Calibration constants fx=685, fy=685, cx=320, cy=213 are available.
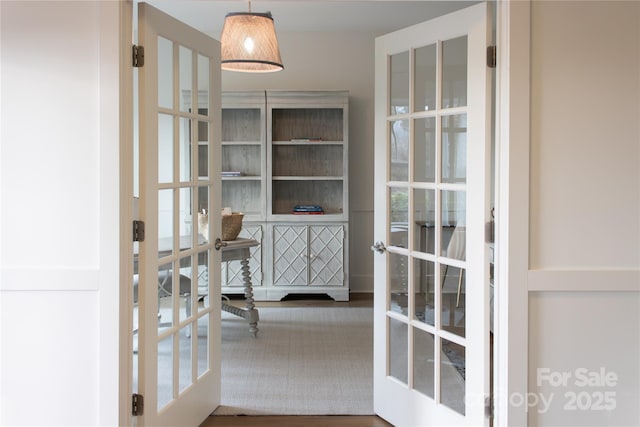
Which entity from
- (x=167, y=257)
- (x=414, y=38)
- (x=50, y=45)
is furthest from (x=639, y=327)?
(x=50, y=45)

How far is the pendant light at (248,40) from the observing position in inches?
163

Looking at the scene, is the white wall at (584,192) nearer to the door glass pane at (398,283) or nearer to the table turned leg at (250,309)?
the door glass pane at (398,283)

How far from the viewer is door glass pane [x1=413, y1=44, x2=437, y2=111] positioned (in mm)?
3219

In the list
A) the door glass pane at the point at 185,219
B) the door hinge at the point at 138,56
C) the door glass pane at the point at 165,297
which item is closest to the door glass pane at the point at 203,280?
the door glass pane at the point at 185,219

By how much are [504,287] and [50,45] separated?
2.06 m

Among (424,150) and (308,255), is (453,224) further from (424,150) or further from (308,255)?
(308,255)

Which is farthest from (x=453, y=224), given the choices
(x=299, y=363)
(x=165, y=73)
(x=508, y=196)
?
(x=299, y=363)

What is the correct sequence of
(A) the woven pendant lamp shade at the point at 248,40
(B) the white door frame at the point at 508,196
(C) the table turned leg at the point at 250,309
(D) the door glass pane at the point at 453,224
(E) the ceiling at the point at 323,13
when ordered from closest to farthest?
(B) the white door frame at the point at 508,196
(D) the door glass pane at the point at 453,224
(A) the woven pendant lamp shade at the point at 248,40
(C) the table turned leg at the point at 250,309
(E) the ceiling at the point at 323,13

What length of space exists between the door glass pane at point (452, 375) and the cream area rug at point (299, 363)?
69 cm

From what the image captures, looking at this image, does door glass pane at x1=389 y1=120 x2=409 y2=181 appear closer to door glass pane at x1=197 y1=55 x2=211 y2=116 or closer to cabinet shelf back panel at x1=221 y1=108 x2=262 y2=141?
door glass pane at x1=197 y1=55 x2=211 y2=116

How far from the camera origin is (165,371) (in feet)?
10.4

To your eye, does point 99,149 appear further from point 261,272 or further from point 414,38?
point 261,272

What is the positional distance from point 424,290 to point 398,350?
0.40m

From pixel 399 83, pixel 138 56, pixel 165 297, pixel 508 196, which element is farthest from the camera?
pixel 399 83
